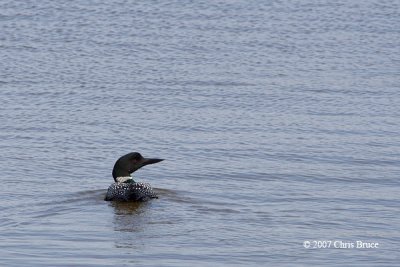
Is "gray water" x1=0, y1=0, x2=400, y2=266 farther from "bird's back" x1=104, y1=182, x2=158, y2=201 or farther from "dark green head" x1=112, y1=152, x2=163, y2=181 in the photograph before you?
"dark green head" x1=112, y1=152, x2=163, y2=181

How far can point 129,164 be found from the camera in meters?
15.8

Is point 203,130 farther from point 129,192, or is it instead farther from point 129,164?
point 129,192

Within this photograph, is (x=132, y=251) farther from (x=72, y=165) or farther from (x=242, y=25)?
(x=242, y=25)

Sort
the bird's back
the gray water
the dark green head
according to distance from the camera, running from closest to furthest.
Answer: the gray water, the bird's back, the dark green head

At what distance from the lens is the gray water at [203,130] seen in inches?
529

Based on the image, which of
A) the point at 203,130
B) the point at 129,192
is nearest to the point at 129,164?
the point at 129,192

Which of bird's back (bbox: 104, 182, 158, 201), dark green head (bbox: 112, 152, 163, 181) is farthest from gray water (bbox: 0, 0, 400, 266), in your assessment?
dark green head (bbox: 112, 152, 163, 181)

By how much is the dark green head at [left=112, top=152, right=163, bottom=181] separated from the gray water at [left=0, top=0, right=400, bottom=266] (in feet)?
1.18

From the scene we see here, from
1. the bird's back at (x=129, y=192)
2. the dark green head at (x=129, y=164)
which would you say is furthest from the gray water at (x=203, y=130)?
the dark green head at (x=129, y=164)

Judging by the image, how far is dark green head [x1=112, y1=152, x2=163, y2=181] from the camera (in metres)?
15.6

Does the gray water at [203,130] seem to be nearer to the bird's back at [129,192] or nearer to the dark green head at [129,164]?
the bird's back at [129,192]

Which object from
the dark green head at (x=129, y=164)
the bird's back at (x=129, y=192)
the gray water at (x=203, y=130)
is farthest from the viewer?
the dark green head at (x=129, y=164)

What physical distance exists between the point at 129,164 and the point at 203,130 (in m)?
2.90

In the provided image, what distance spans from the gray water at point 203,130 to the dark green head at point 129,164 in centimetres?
36
